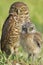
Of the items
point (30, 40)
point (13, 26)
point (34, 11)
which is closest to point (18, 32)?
point (13, 26)

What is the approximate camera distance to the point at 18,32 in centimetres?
991

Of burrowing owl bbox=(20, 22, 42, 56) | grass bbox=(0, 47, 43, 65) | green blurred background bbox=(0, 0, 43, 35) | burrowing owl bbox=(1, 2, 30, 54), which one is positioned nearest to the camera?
grass bbox=(0, 47, 43, 65)

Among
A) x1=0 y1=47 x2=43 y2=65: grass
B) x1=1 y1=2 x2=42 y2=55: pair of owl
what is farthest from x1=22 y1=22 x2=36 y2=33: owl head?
x1=0 y1=47 x2=43 y2=65: grass

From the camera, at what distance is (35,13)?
15.9 metres

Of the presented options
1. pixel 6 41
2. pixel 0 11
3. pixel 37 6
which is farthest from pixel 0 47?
pixel 37 6

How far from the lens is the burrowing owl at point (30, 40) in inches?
384

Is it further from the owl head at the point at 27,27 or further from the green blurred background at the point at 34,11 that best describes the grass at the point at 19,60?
the green blurred background at the point at 34,11

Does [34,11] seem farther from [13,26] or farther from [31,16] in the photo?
[13,26]

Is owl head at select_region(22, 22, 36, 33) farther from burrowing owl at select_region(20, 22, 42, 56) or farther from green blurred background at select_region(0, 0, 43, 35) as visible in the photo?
green blurred background at select_region(0, 0, 43, 35)

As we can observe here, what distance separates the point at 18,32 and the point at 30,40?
285mm

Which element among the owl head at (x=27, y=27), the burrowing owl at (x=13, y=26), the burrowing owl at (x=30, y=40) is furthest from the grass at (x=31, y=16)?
the owl head at (x=27, y=27)

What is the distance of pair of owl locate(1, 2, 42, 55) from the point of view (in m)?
9.86

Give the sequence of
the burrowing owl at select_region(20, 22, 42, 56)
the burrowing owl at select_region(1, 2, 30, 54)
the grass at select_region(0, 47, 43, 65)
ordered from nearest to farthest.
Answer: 1. the grass at select_region(0, 47, 43, 65)
2. the burrowing owl at select_region(20, 22, 42, 56)
3. the burrowing owl at select_region(1, 2, 30, 54)

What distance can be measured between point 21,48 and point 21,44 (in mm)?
99
